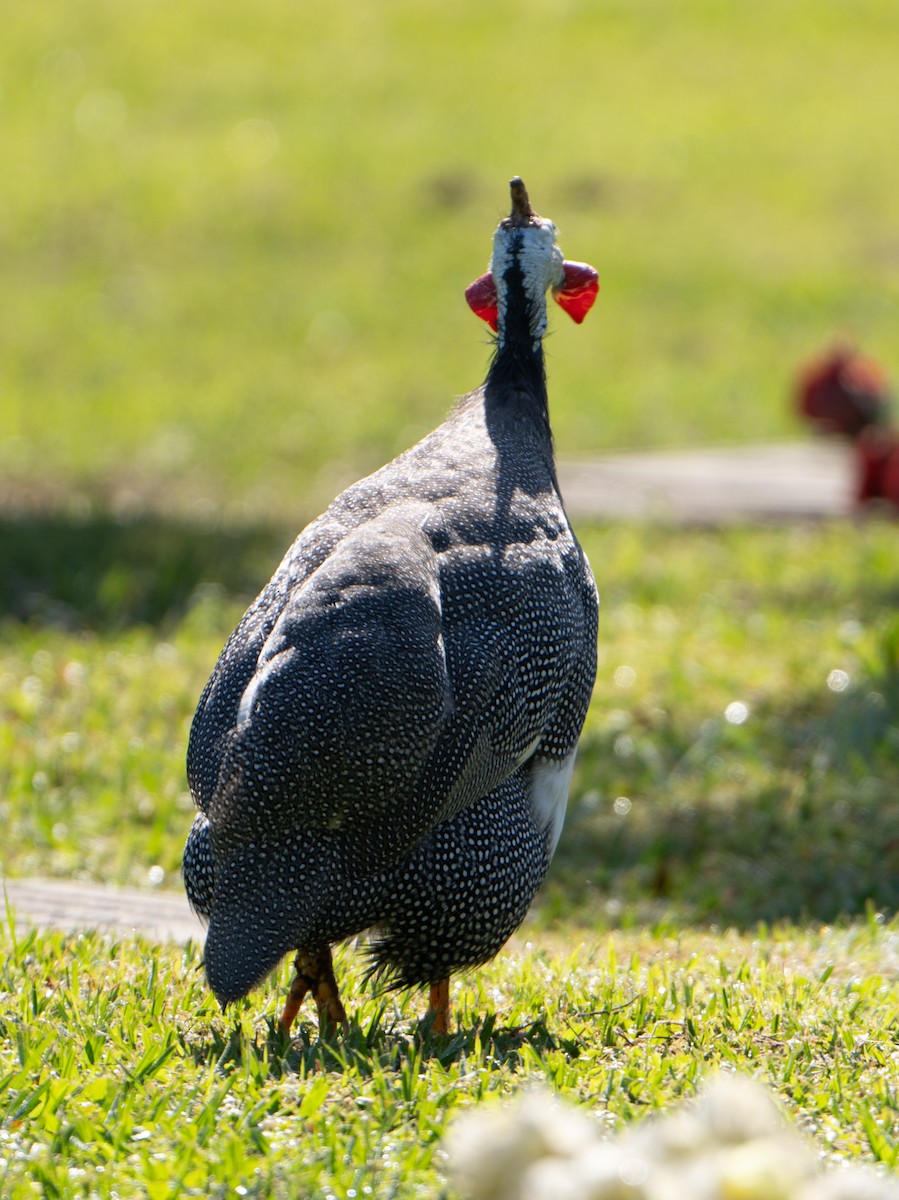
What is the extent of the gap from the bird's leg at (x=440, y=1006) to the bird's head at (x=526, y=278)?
61.2 inches

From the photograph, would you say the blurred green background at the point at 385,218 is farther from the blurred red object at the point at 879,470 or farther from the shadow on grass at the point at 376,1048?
the shadow on grass at the point at 376,1048

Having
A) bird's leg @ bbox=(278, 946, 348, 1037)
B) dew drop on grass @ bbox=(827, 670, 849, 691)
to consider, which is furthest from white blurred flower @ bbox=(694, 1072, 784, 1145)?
dew drop on grass @ bbox=(827, 670, 849, 691)

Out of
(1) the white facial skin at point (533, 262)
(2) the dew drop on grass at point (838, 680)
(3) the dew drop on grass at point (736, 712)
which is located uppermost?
(1) the white facial skin at point (533, 262)

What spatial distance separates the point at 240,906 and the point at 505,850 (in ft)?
1.72

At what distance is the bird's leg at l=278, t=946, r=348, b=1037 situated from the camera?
3.23 metres

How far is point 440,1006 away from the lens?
3.37 m

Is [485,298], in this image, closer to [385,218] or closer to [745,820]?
[745,820]

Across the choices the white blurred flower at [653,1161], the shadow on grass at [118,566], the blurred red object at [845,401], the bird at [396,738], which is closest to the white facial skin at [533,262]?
the bird at [396,738]

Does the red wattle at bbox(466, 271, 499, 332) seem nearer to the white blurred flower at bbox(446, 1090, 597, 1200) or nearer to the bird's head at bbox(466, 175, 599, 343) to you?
the bird's head at bbox(466, 175, 599, 343)

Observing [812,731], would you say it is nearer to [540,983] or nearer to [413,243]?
[540,983]

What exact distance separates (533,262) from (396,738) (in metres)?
1.42

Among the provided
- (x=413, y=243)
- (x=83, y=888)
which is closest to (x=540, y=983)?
(x=83, y=888)

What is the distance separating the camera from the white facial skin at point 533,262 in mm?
4031

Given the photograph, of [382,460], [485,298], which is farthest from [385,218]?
[485,298]
